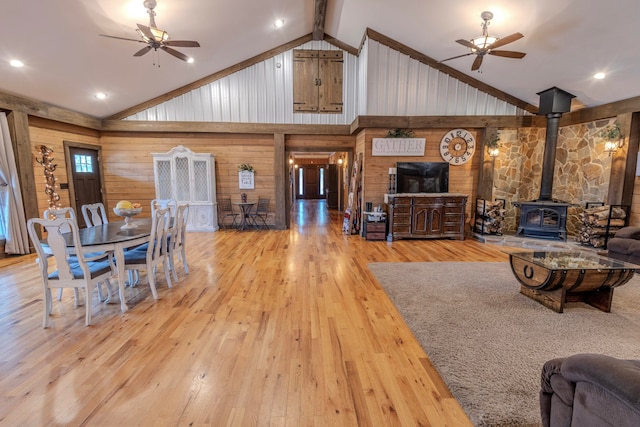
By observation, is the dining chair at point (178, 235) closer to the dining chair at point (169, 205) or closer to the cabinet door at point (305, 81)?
the dining chair at point (169, 205)

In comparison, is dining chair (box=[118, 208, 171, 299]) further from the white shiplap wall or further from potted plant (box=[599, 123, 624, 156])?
potted plant (box=[599, 123, 624, 156])

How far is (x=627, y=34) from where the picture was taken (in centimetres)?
378

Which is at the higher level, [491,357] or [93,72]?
[93,72]

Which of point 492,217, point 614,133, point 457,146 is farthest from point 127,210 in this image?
point 614,133

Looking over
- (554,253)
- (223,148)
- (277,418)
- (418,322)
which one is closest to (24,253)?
(223,148)

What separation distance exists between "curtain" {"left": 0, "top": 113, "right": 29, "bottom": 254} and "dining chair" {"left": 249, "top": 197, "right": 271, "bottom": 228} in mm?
4118

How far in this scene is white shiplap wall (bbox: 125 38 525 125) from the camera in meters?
6.01

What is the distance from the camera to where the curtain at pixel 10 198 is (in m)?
4.57

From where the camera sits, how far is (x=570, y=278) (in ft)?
8.94

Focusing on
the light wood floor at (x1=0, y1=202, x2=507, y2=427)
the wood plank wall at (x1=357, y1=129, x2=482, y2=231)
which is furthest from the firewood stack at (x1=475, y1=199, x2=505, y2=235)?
the light wood floor at (x1=0, y1=202, x2=507, y2=427)

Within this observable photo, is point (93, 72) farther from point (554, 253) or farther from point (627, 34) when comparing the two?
point (627, 34)

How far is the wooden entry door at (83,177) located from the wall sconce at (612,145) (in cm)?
1036

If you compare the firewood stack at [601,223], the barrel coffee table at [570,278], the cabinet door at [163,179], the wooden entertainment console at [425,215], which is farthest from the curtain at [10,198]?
the firewood stack at [601,223]

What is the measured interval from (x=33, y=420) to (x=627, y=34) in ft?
22.8
